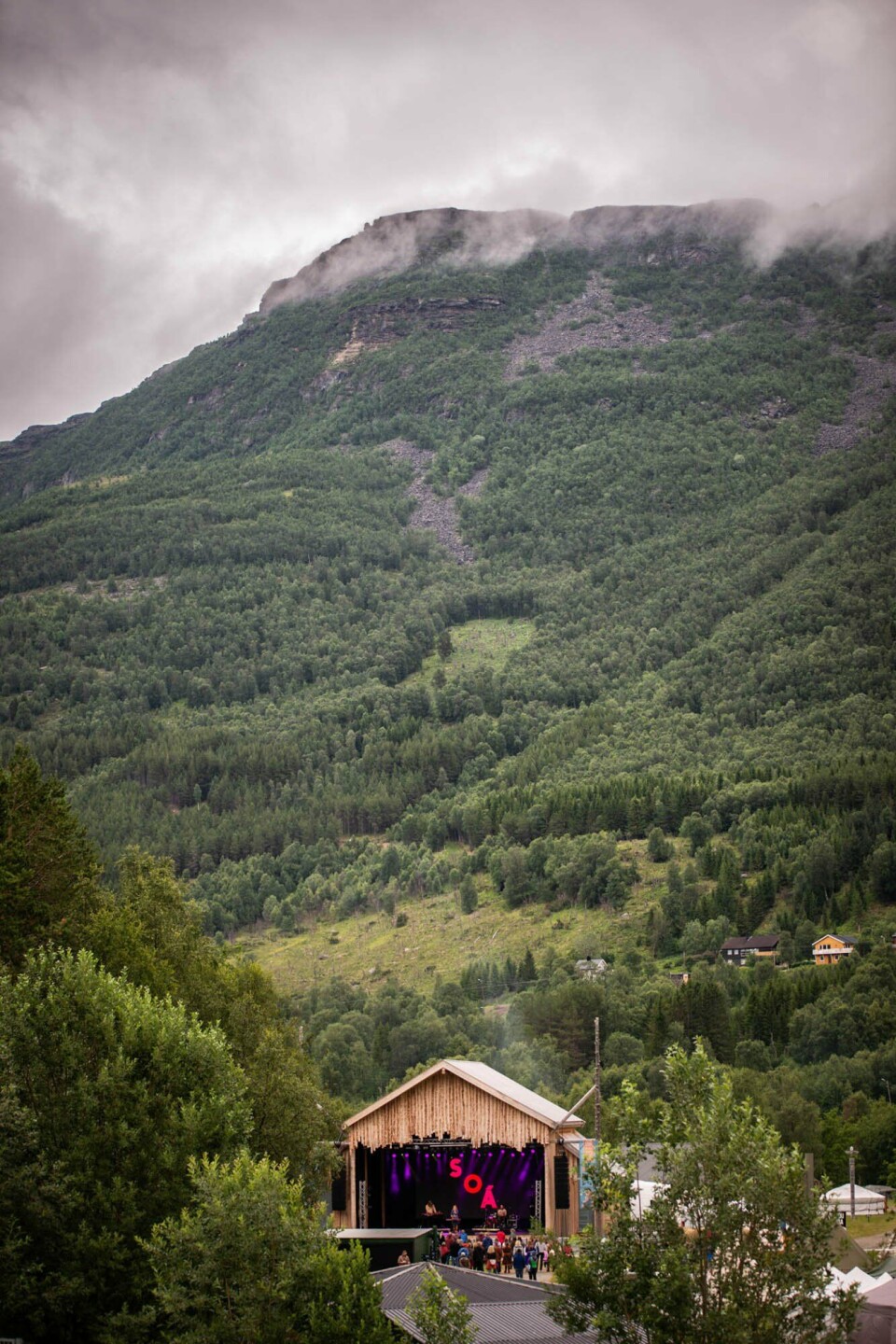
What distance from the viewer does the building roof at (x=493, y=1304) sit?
38.2m

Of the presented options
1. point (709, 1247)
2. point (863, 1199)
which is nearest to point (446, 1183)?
point (709, 1247)

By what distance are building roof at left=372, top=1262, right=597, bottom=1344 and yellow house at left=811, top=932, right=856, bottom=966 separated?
406ft

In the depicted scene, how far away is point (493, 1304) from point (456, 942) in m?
143

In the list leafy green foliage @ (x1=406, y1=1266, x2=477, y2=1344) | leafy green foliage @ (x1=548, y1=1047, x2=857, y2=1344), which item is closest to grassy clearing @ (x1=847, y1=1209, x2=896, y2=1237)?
leafy green foliage @ (x1=406, y1=1266, x2=477, y2=1344)

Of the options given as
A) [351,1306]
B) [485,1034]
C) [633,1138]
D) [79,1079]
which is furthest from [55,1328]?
[485,1034]

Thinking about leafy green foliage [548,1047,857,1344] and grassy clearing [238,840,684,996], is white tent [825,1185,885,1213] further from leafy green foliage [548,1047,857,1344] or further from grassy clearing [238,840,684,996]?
grassy clearing [238,840,684,996]

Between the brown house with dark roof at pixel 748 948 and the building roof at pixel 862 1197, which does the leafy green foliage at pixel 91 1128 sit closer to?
the building roof at pixel 862 1197

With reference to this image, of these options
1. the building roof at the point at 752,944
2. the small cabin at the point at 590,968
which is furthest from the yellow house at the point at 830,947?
the small cabin at the point at 590,968

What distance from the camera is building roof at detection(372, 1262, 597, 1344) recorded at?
3822 centimetres

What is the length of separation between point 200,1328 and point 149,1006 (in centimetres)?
1114

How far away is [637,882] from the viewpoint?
186750 millimetres

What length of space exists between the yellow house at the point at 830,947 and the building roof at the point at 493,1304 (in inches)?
4871

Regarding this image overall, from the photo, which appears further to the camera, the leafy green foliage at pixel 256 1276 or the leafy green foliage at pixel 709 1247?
the leafy green foliage at pixel 256 1276

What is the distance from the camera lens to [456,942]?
183 meters
